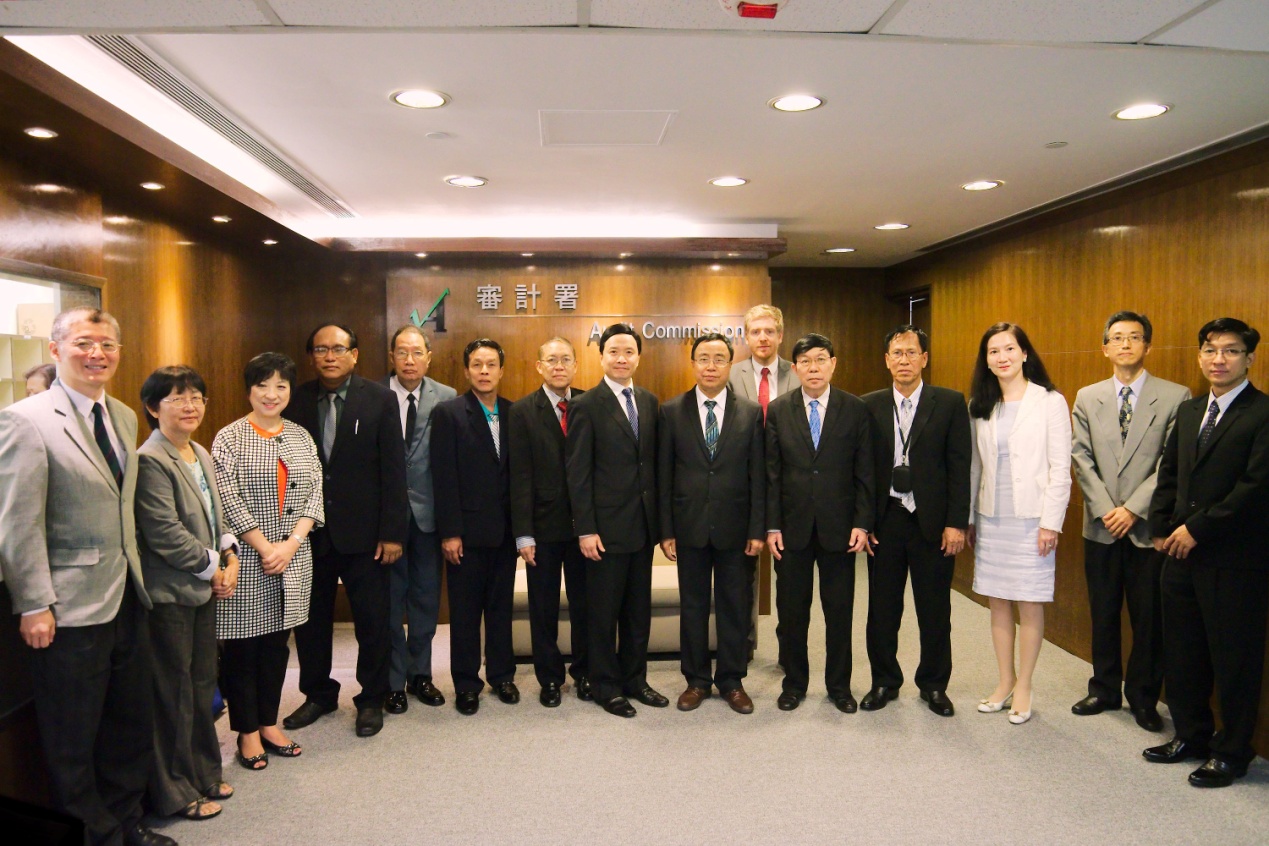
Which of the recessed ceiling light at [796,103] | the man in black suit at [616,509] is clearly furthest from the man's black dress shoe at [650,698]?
the recessed ceiling light at [796,103]

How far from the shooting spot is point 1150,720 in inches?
154

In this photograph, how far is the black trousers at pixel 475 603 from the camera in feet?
13.5

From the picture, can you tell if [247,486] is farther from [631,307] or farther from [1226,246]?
[1226,246]

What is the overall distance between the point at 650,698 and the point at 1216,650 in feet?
8.14

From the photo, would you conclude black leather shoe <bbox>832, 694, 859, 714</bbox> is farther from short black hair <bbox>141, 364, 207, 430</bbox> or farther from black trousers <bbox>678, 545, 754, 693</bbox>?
short black hair <bbox>141, 364, 207, 430</bbox>

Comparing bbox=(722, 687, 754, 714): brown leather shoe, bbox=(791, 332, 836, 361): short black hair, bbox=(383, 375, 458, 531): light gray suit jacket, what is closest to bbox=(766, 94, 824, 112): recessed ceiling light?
bbox=(791, 332, 836, 361): short black hair

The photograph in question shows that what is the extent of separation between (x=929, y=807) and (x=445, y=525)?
2.44m

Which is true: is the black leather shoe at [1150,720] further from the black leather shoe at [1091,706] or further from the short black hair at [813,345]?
the short black hair at [813,345]

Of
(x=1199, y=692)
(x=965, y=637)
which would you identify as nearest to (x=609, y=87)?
(x=1199, y=692)

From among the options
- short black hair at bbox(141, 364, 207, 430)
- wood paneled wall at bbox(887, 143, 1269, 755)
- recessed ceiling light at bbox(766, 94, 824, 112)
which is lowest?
short black hair at bbox(141, 364, 207, 430)

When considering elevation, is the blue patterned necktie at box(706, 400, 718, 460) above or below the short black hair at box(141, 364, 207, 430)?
below

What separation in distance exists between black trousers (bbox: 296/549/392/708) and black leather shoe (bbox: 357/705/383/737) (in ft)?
0.07

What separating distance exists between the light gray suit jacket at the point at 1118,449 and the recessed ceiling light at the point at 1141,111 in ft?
4.05

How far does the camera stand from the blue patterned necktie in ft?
13.2
